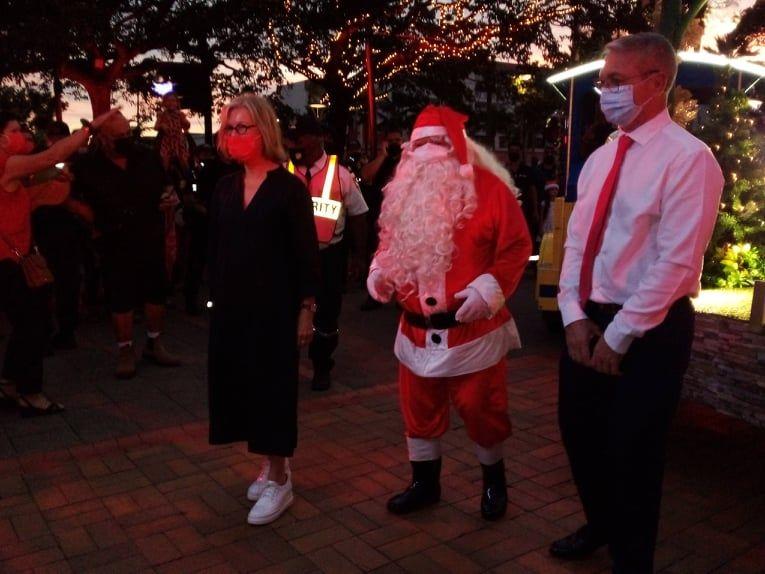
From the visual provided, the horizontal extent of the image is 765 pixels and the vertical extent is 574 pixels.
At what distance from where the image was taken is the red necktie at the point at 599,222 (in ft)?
8.89

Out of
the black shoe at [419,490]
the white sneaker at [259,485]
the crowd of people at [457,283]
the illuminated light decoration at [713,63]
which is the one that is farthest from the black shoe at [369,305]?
the black shoe at [419,490]

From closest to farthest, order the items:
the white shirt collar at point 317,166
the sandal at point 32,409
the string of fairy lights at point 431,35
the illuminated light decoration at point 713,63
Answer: the sandal at point 32,409
the white shirt collar at point 317,166
the illuminated light decoration at point 713,63
the string of fairy lights at point 431,35

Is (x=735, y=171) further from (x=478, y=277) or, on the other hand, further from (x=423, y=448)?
(x=423, y=448)

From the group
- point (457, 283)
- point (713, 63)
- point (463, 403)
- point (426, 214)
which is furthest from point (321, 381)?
point (713, 63)

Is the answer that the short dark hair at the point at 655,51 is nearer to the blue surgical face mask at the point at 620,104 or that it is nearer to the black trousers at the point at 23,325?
the blue surgical face mask at the point at 620,104

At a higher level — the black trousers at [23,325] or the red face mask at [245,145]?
the red face mask at [245,145]

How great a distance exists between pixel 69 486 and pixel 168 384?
1922 mm

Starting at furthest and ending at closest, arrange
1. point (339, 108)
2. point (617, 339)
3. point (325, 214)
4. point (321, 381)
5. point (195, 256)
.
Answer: point (339, 108) < point (195, 256) < point (321, 381) < point (325, 214) < point (617, 339)

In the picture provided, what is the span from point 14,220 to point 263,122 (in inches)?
97.3

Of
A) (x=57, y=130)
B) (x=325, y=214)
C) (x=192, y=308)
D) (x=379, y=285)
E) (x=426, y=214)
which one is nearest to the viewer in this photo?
(x=426, y=214)

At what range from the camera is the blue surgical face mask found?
2.64m

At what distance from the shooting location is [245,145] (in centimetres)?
351

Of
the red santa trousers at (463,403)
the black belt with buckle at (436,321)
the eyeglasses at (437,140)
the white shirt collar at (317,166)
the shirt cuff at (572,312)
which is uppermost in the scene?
the eyeglasses at (437,140)

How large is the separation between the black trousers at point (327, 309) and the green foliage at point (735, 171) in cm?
290
